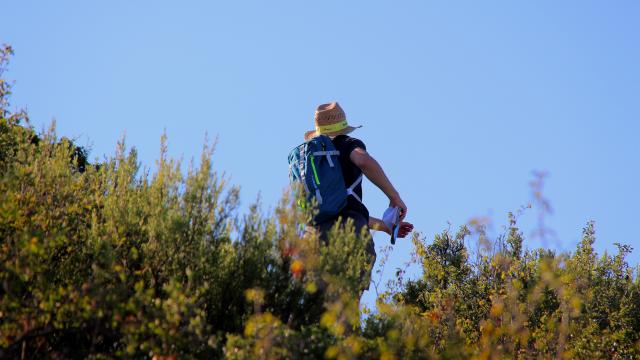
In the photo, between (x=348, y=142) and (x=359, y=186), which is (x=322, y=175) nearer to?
(x=359, y=186)

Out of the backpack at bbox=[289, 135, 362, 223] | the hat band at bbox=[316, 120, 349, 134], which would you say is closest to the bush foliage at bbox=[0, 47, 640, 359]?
the backpack at bbox=[289, 135, 362, 223]

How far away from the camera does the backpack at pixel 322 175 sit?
31.1ft

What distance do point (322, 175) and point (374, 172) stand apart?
0.54m

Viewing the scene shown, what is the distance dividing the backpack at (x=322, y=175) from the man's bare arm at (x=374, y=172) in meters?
0.19

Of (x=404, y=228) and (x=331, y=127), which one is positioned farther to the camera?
(x=331, y=127)

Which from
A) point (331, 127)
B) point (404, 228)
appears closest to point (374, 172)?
point (404, 228)

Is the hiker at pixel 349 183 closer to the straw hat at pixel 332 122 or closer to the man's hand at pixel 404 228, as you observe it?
the man's hand at pixel 404 228

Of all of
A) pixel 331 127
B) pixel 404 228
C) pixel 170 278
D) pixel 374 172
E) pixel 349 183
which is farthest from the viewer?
pixel 331 127

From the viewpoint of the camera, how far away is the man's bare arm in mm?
9664

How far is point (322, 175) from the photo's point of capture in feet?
→ 31.7

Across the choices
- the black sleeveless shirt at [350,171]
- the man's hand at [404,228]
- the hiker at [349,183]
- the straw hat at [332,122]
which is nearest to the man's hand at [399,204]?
the hiker at [349,183]

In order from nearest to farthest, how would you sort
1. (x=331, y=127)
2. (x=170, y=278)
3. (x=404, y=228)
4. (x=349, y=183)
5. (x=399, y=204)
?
1. (x=170, y=278)
2. (x=349, y=183)
3. (x=399, y=204)
4. (x=404, y=228)
5. (x=331, y=127)

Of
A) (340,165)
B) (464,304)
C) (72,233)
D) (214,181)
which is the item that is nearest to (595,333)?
(464,304)

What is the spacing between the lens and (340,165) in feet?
32.4
